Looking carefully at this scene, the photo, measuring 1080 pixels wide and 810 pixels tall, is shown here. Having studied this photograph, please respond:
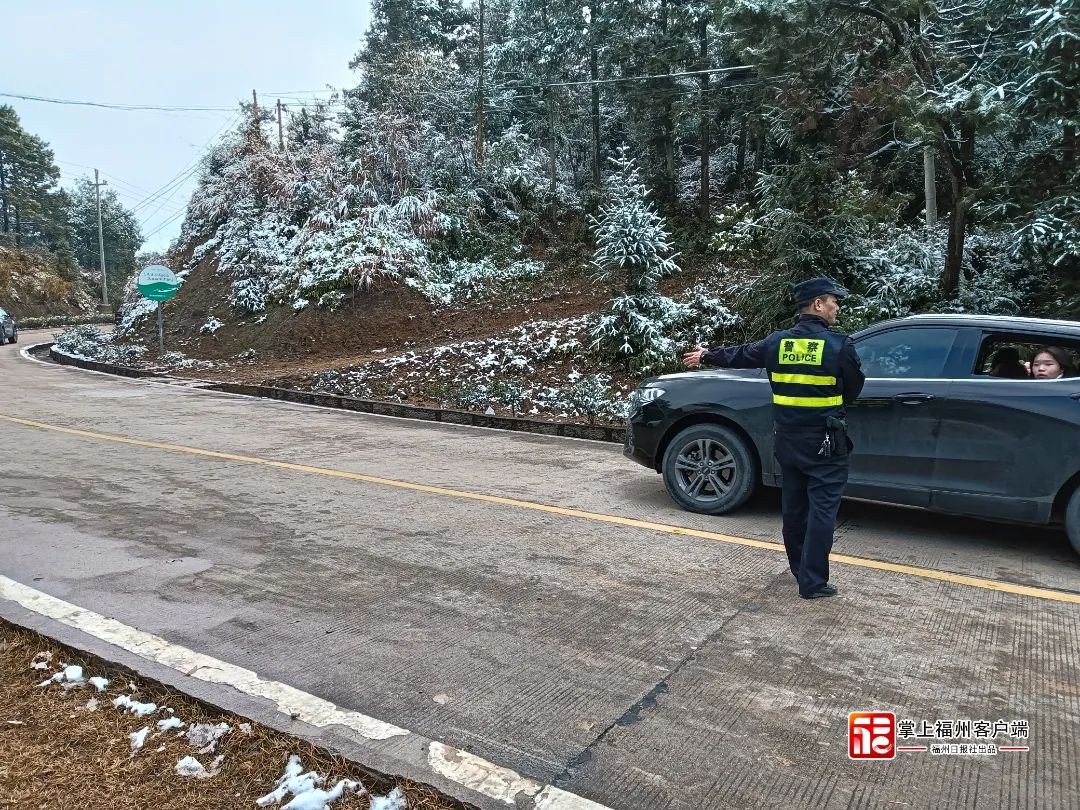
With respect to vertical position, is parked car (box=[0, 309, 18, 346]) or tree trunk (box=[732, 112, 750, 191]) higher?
tree trunk (box=[732, 112, 750, 191])

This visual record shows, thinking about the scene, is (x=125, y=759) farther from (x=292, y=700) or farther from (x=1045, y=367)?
(x=1045, y=367)

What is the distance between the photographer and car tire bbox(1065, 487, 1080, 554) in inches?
184

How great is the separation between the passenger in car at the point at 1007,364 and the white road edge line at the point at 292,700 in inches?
165

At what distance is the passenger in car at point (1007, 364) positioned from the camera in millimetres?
5059

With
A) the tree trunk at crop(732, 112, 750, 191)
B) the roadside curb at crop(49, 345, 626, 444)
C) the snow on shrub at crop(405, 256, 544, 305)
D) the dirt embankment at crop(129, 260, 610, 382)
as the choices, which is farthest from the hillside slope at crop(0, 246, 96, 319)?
the tree trunk at crop(732, 112, 750, 191)

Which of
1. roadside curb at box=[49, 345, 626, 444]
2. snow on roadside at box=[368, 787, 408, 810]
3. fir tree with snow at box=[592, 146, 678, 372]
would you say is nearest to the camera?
snow on roadside at box=[368, 787, 408, 810]

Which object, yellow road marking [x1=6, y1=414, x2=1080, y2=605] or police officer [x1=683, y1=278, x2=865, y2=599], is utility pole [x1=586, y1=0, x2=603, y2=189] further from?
police officer [x1=683, y1=278, x2=865, y2=599]

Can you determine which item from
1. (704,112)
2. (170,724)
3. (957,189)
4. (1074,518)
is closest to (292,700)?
(170,724)

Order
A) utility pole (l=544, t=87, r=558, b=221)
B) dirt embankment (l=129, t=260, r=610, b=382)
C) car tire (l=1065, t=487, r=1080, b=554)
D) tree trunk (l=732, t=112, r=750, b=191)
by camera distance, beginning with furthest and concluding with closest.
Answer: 1. utility pole (l=544, t=87, r=558, b=221)
2. tree trunk (l=732, t=112, r=750, b=191)
3. dirt embankment (l=129, t=260, r=610, b=382)
4. car tire (l=1065, t=487, r=1080, b=554)

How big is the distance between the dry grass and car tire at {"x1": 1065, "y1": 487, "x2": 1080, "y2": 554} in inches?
168

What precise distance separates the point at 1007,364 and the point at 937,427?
65 cm

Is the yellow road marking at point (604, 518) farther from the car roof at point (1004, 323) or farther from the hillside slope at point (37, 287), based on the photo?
the hillside slope at point (37, 287)

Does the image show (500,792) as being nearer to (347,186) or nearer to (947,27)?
(947,27)

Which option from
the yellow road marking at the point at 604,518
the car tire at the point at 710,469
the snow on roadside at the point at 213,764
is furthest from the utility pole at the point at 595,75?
the snow on roadside at the point at 213,764
